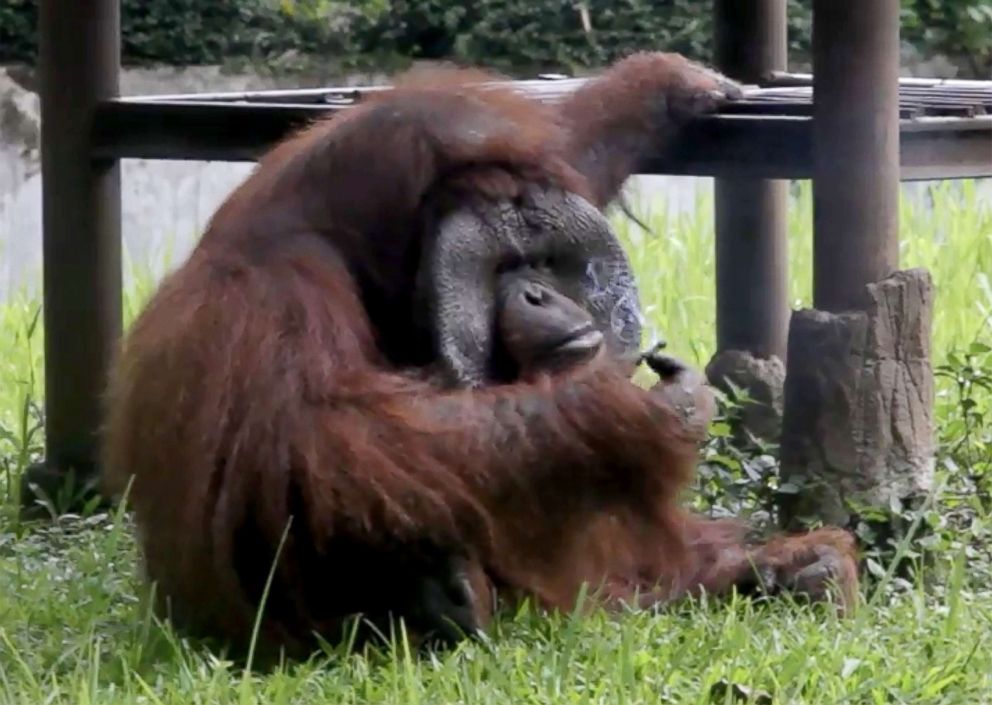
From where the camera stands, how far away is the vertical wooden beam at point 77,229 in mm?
3762

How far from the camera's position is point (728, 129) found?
3.08m

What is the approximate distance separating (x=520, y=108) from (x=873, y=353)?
673mm

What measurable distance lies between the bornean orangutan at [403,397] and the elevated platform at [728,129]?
0.39 metres

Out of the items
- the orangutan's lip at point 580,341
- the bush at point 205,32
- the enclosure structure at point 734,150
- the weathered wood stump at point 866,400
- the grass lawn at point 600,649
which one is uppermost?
the bush at point 205,32

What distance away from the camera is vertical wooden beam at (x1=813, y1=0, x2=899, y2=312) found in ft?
9.30

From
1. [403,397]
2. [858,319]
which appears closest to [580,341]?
[403,397]

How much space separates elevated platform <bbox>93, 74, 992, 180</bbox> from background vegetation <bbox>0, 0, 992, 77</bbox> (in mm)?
3857

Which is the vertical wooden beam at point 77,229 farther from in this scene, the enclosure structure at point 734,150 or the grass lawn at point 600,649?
the grass lawn at point 600,649

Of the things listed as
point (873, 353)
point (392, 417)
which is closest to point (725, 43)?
point (873, 353)

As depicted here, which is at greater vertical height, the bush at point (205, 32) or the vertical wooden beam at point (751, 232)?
the bush at point (205, 32)

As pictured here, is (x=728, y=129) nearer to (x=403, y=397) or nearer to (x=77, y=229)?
(x=403, y=397)

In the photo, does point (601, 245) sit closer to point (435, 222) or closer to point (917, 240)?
point (435, 222)

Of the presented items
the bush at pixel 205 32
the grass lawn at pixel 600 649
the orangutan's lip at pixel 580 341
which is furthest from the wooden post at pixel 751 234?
the bush at pixel 205 32

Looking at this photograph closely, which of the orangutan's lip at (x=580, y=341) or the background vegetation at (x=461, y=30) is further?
the background vegetation at (x=461, y=30)
